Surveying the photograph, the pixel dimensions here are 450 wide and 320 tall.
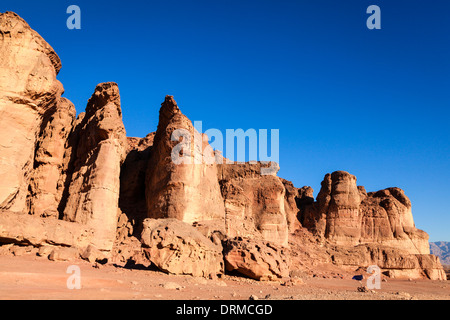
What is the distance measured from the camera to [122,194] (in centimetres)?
2270

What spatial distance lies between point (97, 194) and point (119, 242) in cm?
288

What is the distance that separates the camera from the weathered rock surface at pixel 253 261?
13602mm

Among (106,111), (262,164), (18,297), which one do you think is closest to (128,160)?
(106,111)

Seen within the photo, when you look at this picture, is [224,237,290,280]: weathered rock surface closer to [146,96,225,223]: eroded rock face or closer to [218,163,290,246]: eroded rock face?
[146,96,225,223]: eroded rock face

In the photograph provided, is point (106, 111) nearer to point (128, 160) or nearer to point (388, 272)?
point (128, 160)

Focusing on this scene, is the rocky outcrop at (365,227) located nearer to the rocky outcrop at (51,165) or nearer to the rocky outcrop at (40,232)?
the rocky outcrop at (40,232)

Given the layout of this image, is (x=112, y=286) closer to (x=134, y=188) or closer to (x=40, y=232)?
(x=40, y=232)

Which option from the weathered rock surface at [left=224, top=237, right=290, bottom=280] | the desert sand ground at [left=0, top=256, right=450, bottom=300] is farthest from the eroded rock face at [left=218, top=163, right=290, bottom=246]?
the desert sand ground at [left=0, top=256, right=450, bottom=300]

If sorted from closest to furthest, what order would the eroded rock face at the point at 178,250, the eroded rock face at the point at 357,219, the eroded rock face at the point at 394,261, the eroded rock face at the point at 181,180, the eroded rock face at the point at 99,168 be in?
1. the eroded rock face at the point at 178,250
2. the eroded rock face at the point at 99,168
3. the eroded rock face at the point at 181,180
4. the eroded rock face at the point at 394,261
5. the eroded rock face at the point at 357,219

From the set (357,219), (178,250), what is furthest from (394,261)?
(178,250)

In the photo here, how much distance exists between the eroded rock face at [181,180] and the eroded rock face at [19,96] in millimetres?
6715

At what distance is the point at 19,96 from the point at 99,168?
16.7ft

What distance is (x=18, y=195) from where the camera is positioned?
15117 mm

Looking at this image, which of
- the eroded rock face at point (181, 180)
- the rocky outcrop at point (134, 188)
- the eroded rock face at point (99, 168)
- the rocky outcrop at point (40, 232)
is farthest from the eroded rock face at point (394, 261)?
the rocky outcrop at point (40, 232)
